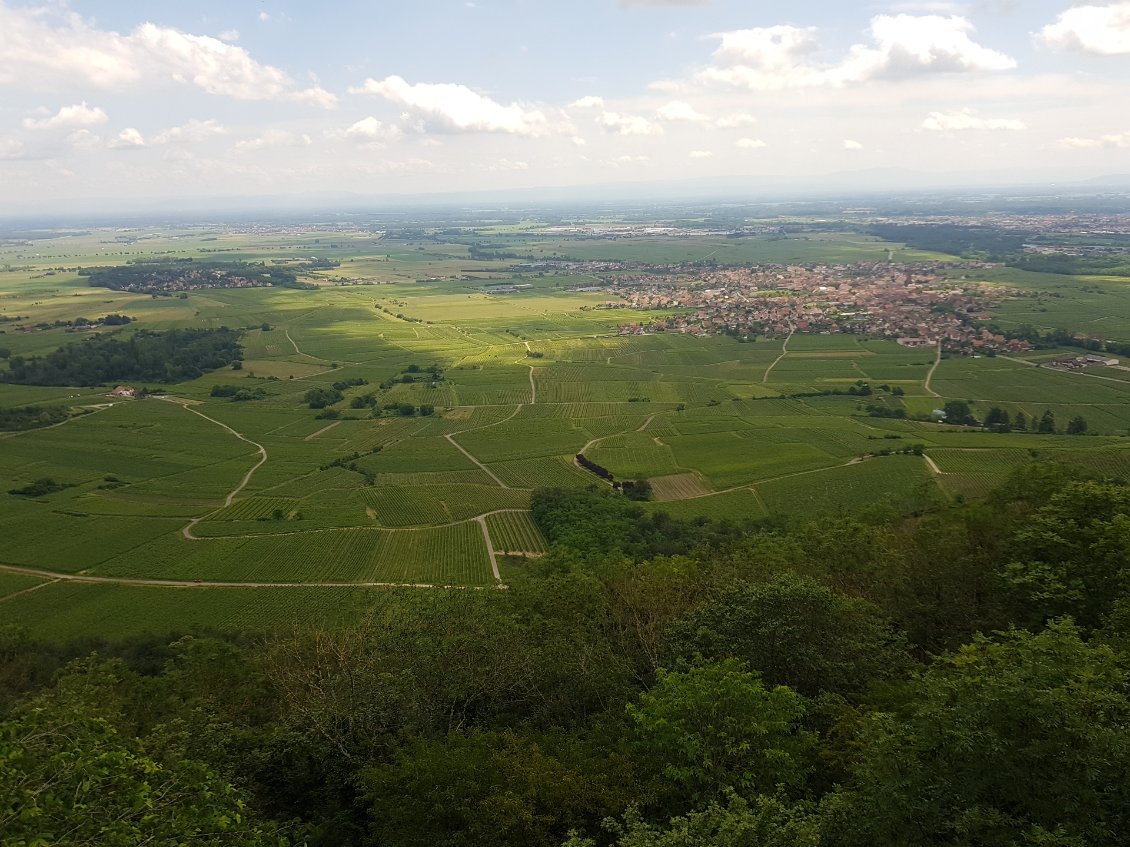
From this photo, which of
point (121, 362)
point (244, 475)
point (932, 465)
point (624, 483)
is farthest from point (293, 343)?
point (932, 465)

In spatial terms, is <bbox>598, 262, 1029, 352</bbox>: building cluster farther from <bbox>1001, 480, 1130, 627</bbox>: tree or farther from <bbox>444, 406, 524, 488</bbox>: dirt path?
<bbox>1001, 480, 1130, 627</bbox>: tree

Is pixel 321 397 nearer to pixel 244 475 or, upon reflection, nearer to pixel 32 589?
pixel 244 475

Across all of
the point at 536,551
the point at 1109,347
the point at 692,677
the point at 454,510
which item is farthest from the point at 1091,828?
the point at 1109,347

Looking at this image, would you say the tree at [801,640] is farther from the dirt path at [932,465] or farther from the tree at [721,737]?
the dirt path at [932,465]

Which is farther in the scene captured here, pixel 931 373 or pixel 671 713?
pixel 931 373

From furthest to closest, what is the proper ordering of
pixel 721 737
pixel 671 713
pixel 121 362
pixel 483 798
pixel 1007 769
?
pixel 121 362, pixel 671 713, pixel 721 737, pixel 483 798, pixel 1007 769

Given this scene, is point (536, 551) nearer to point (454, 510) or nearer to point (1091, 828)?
point (454, 510)

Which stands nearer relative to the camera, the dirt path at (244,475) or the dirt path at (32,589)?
the dirt path at (32,589)

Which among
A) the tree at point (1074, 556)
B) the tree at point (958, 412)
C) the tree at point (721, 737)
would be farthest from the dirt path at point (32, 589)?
the tree at point (958, 412)
